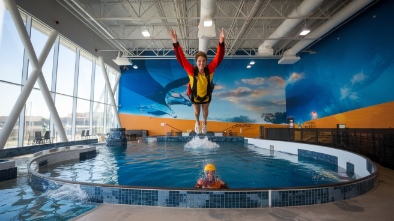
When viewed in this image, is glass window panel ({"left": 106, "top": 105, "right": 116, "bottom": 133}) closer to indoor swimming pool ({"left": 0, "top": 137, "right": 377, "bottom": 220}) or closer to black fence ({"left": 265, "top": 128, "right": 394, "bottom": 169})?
indoor swimming pool ({"left": 0, "top": 137, "right": 377, "bottom": 220})

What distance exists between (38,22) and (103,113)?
30.0ft

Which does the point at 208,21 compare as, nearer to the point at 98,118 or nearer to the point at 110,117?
the point at 98,118

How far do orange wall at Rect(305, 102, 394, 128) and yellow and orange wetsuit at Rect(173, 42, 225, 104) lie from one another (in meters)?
9.36

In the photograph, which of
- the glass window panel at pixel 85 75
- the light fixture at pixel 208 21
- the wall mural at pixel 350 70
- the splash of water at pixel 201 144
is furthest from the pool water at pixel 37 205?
the wall mural at pixel 350 70

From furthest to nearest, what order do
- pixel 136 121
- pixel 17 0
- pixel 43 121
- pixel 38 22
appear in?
pixel 136 121 → pixel 43 121 → pixel 38 22 → pixel 17 0

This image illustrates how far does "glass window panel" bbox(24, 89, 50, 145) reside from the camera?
10.9 meters

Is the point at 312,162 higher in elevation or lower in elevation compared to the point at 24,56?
lower

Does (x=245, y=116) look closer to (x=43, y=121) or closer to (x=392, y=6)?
(x=392, y=6)

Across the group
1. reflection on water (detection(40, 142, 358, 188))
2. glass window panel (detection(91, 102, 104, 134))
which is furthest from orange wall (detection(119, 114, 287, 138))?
reflection on water (detection(40, 142, 358, 188))

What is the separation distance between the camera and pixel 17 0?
29.1ft

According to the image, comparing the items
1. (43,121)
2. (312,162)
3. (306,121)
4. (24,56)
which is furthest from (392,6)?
(43,121)

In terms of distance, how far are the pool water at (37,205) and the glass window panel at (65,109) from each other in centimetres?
956

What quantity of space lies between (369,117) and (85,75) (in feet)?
54.2

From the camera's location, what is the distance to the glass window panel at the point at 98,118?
1725cm
